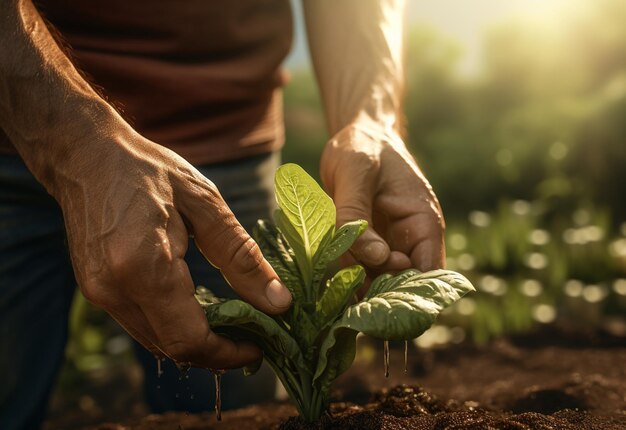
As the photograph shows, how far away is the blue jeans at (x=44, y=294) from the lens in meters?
2.17

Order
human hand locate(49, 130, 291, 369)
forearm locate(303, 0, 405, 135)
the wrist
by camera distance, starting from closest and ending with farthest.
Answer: human hand locate(49, 130, 291, 369)
the wrist
forearm locate(303, 0, 405, 135)

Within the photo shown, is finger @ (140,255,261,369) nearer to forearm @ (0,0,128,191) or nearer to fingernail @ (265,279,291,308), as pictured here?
fingernail @ (265,279,291,308)

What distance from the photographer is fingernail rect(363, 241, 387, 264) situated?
1.63 metres

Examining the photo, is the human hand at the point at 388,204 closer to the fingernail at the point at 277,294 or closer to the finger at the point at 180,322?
the fingernail at the point at 277,294

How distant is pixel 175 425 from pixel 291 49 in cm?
141

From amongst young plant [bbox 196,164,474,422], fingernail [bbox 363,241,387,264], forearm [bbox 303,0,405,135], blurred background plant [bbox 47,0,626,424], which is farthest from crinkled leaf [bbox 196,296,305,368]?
blurred background plant [bbox 47,0,626,424]

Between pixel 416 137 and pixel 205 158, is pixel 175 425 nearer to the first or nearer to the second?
pixel 205 158

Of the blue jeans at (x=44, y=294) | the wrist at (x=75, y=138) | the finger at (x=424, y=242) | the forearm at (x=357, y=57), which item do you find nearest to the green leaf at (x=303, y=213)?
the finger at (x=424, y=242)

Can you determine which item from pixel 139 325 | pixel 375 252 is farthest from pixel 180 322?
pixel 375 252

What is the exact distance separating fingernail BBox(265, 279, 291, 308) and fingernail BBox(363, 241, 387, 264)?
0.77 feet

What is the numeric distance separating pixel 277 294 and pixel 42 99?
650mm

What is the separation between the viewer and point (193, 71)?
91.4 inches

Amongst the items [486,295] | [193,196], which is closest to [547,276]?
[486,295]

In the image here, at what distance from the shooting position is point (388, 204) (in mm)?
1739
